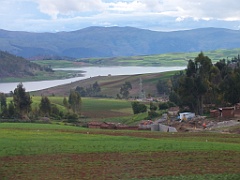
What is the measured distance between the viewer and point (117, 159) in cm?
2833

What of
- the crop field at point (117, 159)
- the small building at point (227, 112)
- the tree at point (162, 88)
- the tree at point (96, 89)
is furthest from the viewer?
the tree at point (96, 89)

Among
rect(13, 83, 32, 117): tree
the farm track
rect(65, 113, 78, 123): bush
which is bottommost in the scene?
rect(65, 113, 78, 123): bush

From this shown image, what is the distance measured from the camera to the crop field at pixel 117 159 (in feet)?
79.4

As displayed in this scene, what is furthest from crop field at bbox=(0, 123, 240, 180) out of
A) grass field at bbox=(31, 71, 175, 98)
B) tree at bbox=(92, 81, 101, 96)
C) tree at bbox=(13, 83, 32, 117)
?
Answer: tree at bbox=(92, 81, 101, 96)

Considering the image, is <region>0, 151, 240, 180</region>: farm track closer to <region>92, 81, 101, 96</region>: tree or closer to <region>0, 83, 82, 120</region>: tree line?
<region>0, 83, 82, 120</region>: tree line

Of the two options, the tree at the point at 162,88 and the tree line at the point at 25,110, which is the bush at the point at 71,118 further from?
the tree at the point at 162,88

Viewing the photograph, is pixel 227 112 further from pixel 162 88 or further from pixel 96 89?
pixel 96 89

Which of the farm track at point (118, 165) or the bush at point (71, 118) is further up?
the farm track at point (118, 165)

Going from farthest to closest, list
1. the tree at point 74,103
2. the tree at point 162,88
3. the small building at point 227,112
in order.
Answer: the tree at point 162,88 < the tree at point 74,103 < the small building at point 227,112

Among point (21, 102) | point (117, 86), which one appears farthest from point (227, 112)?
point (117, 86)

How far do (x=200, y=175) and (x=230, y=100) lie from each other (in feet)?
144

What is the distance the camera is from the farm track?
79.4ft

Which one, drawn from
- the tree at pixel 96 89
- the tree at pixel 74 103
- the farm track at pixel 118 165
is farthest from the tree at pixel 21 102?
the tree at pixel 96 89

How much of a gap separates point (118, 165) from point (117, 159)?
186cm
